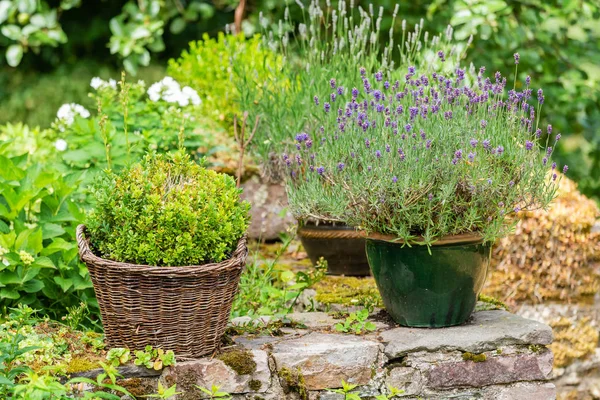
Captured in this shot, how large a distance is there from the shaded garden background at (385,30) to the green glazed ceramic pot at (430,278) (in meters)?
2.50

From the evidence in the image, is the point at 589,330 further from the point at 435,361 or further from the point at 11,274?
the point at 11,274

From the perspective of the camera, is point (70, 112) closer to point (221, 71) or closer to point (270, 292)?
point (221, 71)

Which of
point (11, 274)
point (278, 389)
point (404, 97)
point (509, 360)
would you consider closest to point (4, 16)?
point (11, 274)

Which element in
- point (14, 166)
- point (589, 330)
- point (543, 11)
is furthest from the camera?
point (543, 11)

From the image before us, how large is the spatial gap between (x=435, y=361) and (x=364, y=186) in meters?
0.73

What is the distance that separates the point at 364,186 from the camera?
298cm

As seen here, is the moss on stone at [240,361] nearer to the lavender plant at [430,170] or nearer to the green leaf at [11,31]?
the lavender plant at [430,170]

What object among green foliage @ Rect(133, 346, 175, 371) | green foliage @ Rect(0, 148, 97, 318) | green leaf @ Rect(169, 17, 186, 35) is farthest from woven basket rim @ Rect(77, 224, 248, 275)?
green leaf @ Rect(169, 17, 186, 35)

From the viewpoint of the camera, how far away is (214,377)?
2826 millimetres

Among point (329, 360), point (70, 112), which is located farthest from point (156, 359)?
point (70, 112)

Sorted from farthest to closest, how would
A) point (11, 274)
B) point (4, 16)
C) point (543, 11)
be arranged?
point (543, 11) → point (4, 16) → point (11, 274)

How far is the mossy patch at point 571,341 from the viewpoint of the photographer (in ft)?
14.9

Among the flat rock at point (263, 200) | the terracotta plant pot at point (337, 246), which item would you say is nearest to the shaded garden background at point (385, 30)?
the flat rock at point (263, 200)

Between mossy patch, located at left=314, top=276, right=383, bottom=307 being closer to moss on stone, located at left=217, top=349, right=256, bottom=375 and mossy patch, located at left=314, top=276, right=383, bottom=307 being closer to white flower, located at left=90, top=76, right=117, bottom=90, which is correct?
moss on stone, located at left=217, top=349, right=256, bottom=375
